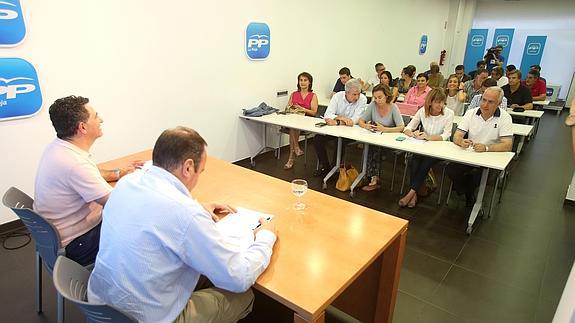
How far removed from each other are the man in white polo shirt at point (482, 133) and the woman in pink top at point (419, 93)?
1859mm

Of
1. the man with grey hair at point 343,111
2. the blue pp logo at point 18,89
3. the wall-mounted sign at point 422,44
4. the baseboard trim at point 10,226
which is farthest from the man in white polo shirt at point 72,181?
the wall-mounted sign at point 422,44

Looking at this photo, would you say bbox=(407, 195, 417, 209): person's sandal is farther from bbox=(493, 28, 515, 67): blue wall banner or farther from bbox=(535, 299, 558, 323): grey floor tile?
bbox=(493, 28, 515, 67): blue wall banner

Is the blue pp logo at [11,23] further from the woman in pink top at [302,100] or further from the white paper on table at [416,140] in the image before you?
the white paper on table at [416,140]

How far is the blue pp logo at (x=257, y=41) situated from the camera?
454 centimetres

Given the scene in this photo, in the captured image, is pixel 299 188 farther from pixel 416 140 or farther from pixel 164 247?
pixel 416 140

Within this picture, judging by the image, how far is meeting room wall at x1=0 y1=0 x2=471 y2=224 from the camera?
2955 millimetres

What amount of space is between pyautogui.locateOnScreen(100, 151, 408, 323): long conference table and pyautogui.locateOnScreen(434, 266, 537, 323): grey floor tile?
693 millimetres

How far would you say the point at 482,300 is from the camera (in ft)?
7.79

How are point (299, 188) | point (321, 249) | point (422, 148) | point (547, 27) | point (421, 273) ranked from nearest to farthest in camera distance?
point (321, 249) → point (299, 188) → point (421, 273) → point (422, 148) → point (547, 27)

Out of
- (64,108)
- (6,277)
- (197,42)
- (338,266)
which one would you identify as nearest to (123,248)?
(338,266)

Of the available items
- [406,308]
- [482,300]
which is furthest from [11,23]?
[482,300]

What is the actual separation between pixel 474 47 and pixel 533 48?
1575mm

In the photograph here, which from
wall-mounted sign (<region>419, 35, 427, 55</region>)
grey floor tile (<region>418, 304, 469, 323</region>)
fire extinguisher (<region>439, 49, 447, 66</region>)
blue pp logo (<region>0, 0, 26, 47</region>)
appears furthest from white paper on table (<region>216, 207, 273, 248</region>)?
fire extinguisher (<region>439, 49, 447, 66</region>)

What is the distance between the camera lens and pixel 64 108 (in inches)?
69.6
